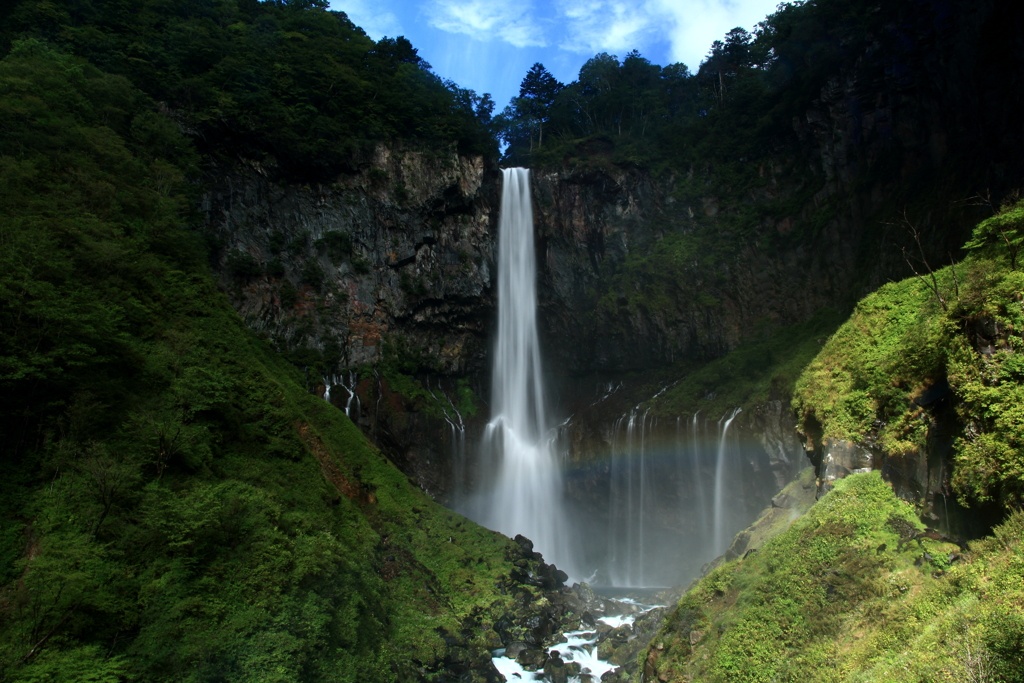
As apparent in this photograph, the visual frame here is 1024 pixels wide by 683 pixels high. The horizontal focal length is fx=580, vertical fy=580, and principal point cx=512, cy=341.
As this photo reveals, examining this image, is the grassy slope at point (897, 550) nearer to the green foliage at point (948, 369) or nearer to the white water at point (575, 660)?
the green foliage at point (948, 369)

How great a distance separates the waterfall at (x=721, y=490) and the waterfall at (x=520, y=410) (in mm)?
7542

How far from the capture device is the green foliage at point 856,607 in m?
5.47

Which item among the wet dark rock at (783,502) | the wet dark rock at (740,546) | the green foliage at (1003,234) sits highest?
the green foliage at (1003,234)

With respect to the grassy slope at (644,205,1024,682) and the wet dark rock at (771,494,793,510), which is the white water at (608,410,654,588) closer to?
the wet dark rock at (771,494,793,510)

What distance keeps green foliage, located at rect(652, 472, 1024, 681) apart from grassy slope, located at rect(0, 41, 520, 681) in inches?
259

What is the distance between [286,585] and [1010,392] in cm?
1123

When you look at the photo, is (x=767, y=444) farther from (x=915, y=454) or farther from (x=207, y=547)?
(x=207, y=547)

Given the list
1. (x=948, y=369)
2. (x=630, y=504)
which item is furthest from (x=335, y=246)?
(x=948, y=369)

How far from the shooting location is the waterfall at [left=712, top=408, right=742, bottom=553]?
24.3 metres

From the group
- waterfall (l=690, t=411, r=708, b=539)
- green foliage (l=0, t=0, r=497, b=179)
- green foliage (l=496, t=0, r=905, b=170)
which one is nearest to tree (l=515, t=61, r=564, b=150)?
green foliage (l=496, t=0, r=905, b=170)

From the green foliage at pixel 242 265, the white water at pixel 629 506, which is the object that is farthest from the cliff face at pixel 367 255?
the white water at pixel 629 506

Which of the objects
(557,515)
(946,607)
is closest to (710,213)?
(557,515)

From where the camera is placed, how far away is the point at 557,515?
29078mm

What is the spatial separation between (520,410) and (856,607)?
79.4ft
